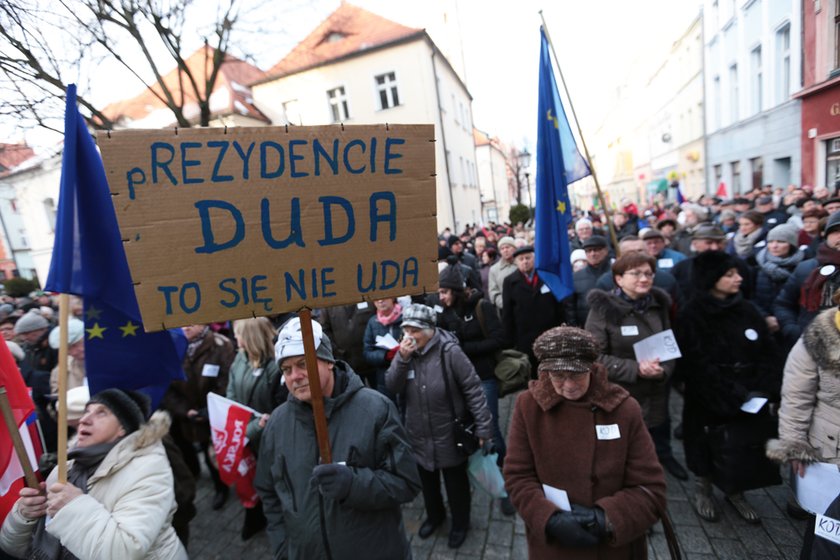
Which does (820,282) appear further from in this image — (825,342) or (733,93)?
(733,93)

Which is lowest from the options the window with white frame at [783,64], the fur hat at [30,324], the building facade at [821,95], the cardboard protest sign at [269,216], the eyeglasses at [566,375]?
the eyeglasses at [566,375]

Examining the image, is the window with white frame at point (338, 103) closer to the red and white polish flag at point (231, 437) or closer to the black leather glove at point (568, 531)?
the red and white polish flag at point (231, 437)

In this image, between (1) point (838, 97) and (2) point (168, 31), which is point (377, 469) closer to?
(2) point (168, 31)

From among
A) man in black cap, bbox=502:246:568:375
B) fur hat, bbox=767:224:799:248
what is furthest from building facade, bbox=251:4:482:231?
fur hat, bbox=767:224:799:248

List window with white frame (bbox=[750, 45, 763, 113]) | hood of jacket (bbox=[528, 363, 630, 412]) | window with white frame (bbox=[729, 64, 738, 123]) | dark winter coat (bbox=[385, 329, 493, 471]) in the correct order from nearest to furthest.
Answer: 1. hood of jacket (bbox=[528, 363, 630, 412])
2. dark winter coat (bbox=[385, 329, 493, 471])
3. window with white frame (bbox=[750, 45, 763, 113])
4. window with white frame (bbox=[729, 64, 738, 123])

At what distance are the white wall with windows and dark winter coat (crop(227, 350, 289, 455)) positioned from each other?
1791 centimetres

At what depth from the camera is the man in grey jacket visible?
192 centimetres

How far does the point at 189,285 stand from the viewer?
4.98 feet

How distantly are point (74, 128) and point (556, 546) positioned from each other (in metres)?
2.88

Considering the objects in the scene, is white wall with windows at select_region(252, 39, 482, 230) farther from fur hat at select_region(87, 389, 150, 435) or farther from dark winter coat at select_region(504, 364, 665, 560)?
dark winter coat at select_region(504, 364, 665, 560)

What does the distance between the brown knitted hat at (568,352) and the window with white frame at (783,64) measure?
1375 centimetres

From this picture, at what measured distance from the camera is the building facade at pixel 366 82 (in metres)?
21.0

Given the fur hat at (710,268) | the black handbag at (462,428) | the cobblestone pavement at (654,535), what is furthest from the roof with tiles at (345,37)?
the cobblestone pavement at (654,535)

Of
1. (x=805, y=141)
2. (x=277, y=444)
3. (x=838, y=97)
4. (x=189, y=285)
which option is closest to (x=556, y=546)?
(x=277, y=444)
